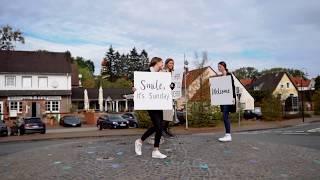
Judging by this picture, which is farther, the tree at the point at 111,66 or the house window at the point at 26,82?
the tree at the point at 111,66

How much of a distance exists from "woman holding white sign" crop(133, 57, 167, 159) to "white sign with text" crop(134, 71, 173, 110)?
0.15m

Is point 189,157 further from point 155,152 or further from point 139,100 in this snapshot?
point 139,100

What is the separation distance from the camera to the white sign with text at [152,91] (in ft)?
33.5

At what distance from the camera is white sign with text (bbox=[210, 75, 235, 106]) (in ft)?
39.7

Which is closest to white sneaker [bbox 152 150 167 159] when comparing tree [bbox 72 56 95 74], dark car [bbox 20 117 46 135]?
dark car [bbox 20 117 46 135]

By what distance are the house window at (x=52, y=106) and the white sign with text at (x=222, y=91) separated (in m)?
52.0

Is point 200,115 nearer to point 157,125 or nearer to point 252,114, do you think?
point 252,114

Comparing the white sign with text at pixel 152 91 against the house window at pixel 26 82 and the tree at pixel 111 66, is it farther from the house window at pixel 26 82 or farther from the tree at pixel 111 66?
the tree at pixel 111 66

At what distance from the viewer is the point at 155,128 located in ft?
31.5

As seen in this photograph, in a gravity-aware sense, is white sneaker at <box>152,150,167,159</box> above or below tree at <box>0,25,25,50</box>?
below

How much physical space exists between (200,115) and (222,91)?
26.5 metres

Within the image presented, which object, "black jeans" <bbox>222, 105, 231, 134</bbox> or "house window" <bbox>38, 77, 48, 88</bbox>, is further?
"house window" <bbox>38, 77, 48, 88</bbox>

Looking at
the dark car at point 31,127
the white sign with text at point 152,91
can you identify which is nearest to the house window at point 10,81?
the dark car at point 31,127

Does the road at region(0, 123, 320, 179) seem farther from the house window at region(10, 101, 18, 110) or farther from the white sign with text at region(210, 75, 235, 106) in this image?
the house window at region(10, 101, 18, 110)
